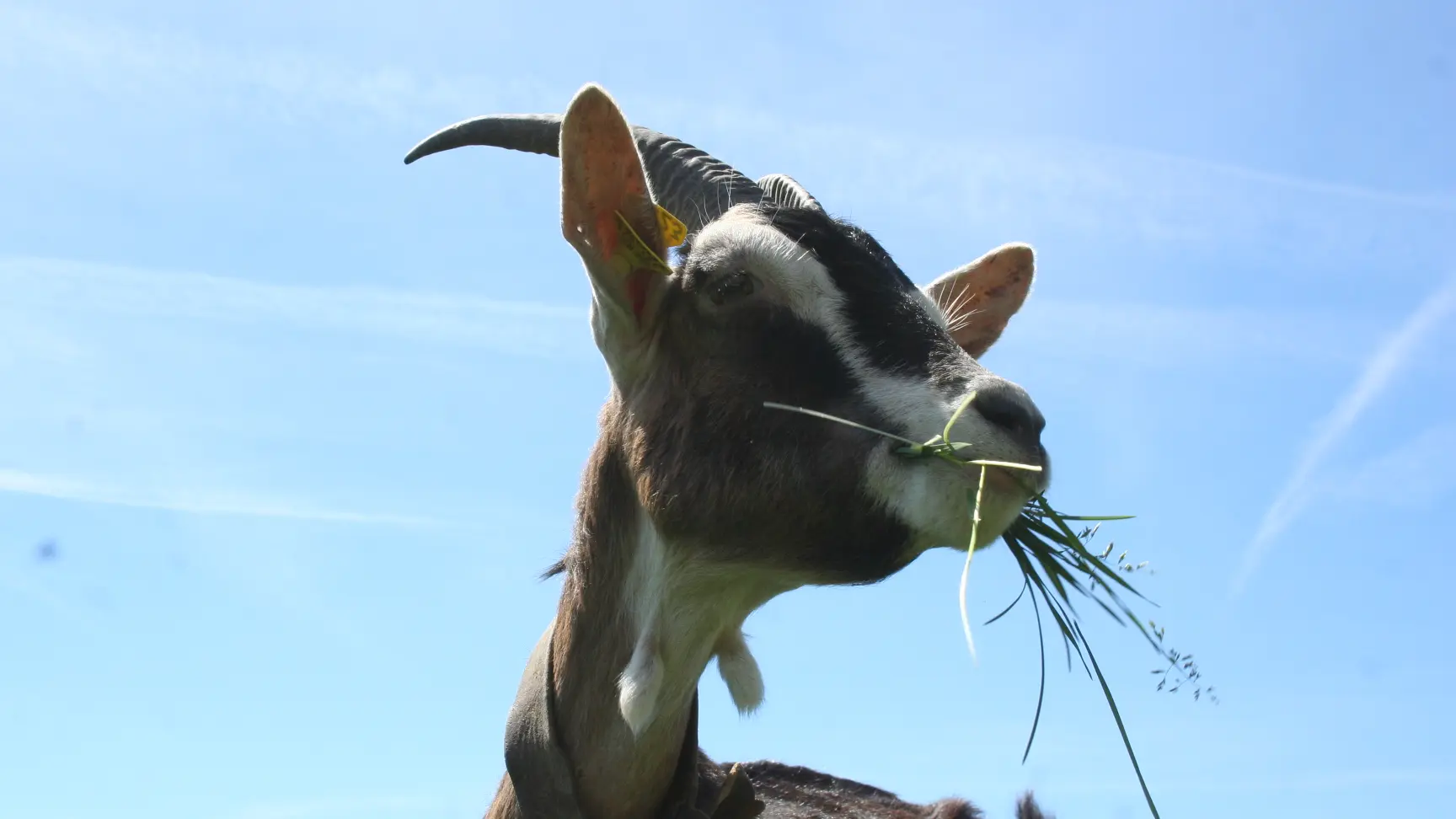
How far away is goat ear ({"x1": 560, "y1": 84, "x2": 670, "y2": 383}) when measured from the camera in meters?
4.30

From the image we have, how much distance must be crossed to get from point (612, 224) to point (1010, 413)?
1668 mm

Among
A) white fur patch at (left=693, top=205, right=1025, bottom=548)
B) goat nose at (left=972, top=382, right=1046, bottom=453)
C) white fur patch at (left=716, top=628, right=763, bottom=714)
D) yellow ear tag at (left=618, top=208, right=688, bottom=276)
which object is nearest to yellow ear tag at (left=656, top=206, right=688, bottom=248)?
yellow ear tag at (left=618, top=208, right=688, bottom=276)

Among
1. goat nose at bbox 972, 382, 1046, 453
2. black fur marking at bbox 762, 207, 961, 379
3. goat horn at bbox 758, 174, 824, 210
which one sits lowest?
goat nose at bbox 972, 382, 1046, 453

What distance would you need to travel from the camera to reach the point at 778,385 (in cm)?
417

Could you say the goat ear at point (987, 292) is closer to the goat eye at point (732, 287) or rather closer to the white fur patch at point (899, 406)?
the white fur patch at point (899, 406)

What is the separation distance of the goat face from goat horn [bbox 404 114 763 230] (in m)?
0.09

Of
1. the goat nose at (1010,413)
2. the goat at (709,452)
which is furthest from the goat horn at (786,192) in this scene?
the goat nose at (1010,413)

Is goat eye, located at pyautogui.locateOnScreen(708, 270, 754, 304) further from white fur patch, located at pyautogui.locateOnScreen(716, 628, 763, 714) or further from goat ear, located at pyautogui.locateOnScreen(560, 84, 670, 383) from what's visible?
white fur patch, located at pyautogui.locateOnScreen(716, 628, 763, 714)

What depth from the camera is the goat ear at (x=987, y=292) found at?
225 inches

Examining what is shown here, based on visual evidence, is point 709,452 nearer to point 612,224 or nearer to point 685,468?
point 685,468

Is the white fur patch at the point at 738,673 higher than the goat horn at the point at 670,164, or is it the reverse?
the goat horn at the point at 670,164

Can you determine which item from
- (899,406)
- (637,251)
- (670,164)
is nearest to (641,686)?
(899,406)

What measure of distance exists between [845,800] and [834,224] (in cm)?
393

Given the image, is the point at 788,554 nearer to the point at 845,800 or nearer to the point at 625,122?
the point at 625,122
